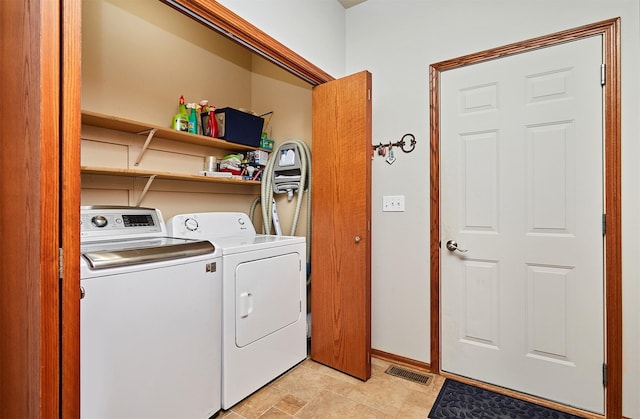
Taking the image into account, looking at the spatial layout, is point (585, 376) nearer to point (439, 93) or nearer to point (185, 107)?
point (439, 93)

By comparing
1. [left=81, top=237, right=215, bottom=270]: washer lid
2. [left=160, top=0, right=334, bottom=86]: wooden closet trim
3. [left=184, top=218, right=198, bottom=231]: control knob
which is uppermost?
[left=160, top=0, right=334, bottom=86]: wooden closet trim

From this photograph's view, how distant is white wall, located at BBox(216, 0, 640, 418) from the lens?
1.69 m

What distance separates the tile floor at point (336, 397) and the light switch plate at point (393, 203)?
3.62ft

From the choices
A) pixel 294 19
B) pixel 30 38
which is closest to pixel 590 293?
pixel 294 19

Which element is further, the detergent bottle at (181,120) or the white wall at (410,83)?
the detergent bottle at (181,120)

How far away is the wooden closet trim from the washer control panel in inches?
44.9

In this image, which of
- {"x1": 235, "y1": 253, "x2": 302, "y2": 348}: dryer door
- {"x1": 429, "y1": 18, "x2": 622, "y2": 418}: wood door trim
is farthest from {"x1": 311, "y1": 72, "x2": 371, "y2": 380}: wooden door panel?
{"x1": 429, "y1": 18, "x2": 622, "y2": 418}: wood door trim

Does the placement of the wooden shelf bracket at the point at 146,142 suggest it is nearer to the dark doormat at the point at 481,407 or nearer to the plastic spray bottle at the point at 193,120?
the plastic spray bottle at the point at 193,120

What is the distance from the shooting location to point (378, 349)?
2.40 meters

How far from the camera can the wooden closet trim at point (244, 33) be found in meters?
1.44

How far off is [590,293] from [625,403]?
0.55m

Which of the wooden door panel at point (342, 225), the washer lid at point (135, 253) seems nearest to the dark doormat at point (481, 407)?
the wooden door panel at point (342, 225)

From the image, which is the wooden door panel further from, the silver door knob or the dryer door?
the silver door knob

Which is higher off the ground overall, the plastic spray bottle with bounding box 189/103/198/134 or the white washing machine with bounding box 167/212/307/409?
the plastic spray bottle with bounding box 189/103/198/134
